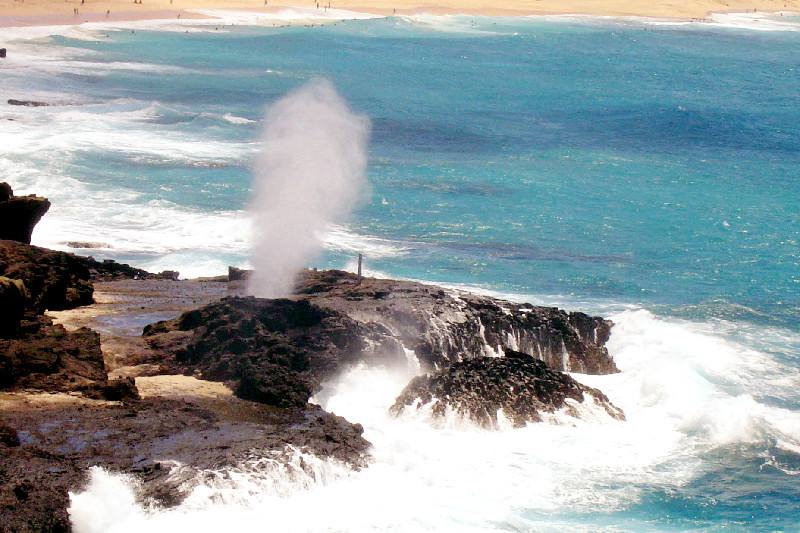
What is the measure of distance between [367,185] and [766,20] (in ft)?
283

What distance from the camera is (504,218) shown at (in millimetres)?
43031

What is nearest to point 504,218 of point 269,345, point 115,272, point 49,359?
point 115,272

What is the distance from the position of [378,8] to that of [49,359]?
98.7 m

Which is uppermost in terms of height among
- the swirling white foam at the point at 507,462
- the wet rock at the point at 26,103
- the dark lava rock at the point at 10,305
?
the dark lava rock at the point at 10,305

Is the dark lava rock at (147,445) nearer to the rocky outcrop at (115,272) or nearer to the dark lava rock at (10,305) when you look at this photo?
the dark lava rock at (10,305)

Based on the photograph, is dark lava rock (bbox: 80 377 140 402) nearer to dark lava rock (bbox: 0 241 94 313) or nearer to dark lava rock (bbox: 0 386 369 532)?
dark lava rock (bbox: 0 386 369 532)

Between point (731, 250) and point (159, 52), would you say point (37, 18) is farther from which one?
point (731, 250)

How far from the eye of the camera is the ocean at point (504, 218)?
19.8 metres

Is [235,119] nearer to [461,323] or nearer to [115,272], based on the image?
[115,272]

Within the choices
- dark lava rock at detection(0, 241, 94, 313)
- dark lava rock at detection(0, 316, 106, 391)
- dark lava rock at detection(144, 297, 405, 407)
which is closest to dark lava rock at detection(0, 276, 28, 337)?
dark lava rock at detection(0, 316, 106, 391)

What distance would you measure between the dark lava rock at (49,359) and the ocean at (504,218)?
3191mm

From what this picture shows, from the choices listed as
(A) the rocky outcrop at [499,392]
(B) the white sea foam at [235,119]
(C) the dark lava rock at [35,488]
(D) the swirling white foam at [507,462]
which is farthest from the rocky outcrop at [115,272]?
(B) the white sea foam at [235,119]

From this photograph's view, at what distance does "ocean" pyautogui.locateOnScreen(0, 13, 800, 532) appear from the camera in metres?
19.8

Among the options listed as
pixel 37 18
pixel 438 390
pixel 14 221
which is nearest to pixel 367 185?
pixel 14 221
